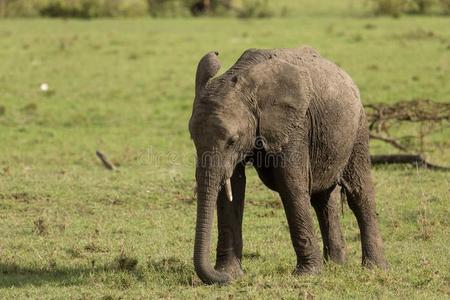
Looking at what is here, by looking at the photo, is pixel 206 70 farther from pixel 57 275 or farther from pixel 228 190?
pixel 57 275

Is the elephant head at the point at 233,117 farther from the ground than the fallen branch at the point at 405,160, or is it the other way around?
the elephant head at the point at 233,117

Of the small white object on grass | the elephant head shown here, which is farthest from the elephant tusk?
the small white object on grass

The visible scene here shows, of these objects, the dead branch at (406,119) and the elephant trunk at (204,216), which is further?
the dead branch at (406,119)

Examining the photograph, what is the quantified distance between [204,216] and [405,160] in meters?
6.84

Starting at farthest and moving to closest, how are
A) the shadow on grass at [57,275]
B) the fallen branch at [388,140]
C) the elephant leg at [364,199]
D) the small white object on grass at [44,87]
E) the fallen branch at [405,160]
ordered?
the small white object on grass at [44,87]
the fallen branch at [388,140]
the fallen branch at [405,160]
the elephant leg at [364,199]
the shadow on grass at [57,275]

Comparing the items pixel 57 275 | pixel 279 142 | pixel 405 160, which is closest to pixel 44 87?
pixel 405 160

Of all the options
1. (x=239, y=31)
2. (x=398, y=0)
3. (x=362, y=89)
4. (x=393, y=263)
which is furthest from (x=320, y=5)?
(x=393, y=263)

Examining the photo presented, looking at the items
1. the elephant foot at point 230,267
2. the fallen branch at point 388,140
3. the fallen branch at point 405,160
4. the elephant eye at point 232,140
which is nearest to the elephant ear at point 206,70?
the elephant eye at point 232,140

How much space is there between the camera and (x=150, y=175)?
1408 centimetres

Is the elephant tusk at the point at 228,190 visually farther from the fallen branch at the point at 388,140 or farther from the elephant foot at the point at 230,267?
the fallen branch at the point at 388,140

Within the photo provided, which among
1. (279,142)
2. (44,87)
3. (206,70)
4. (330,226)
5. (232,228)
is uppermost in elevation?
(206,70)

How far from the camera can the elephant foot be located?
867 cm

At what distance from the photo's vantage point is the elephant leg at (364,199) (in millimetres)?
9203

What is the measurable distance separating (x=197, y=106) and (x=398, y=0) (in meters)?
28.2
